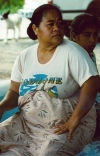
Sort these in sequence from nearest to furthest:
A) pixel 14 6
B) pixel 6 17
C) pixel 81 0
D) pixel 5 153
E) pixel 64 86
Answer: pixel 5 153 → pixel 64 86 → pixel 14 6 → pixel 6 17 → pixel 81 0

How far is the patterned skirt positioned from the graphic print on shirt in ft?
0.09

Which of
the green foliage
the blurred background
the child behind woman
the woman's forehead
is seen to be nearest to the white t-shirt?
the woman's forehead

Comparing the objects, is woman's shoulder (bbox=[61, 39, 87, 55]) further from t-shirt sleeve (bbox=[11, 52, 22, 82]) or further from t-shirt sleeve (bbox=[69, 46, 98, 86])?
t-shirt sleeve (bbox=[11, 52, 22, 82])

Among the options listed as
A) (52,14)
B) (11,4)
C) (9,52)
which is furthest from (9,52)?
(52,14)

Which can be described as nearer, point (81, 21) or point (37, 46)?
point (37, 46)

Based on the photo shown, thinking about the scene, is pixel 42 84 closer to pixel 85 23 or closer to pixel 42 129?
pixel 42 129

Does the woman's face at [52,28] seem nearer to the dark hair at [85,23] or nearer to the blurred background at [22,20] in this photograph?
the dark hair at [85,23]

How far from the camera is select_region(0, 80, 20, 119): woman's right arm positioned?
5.58ft

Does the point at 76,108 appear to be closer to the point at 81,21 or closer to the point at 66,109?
the point at 66,109

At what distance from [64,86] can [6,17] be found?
2603 millimetres

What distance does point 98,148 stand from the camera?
66.9 inches

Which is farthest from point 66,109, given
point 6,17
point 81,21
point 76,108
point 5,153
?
point 6,17

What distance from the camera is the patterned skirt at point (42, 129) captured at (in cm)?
148

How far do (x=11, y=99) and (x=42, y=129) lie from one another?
294 millimetres
